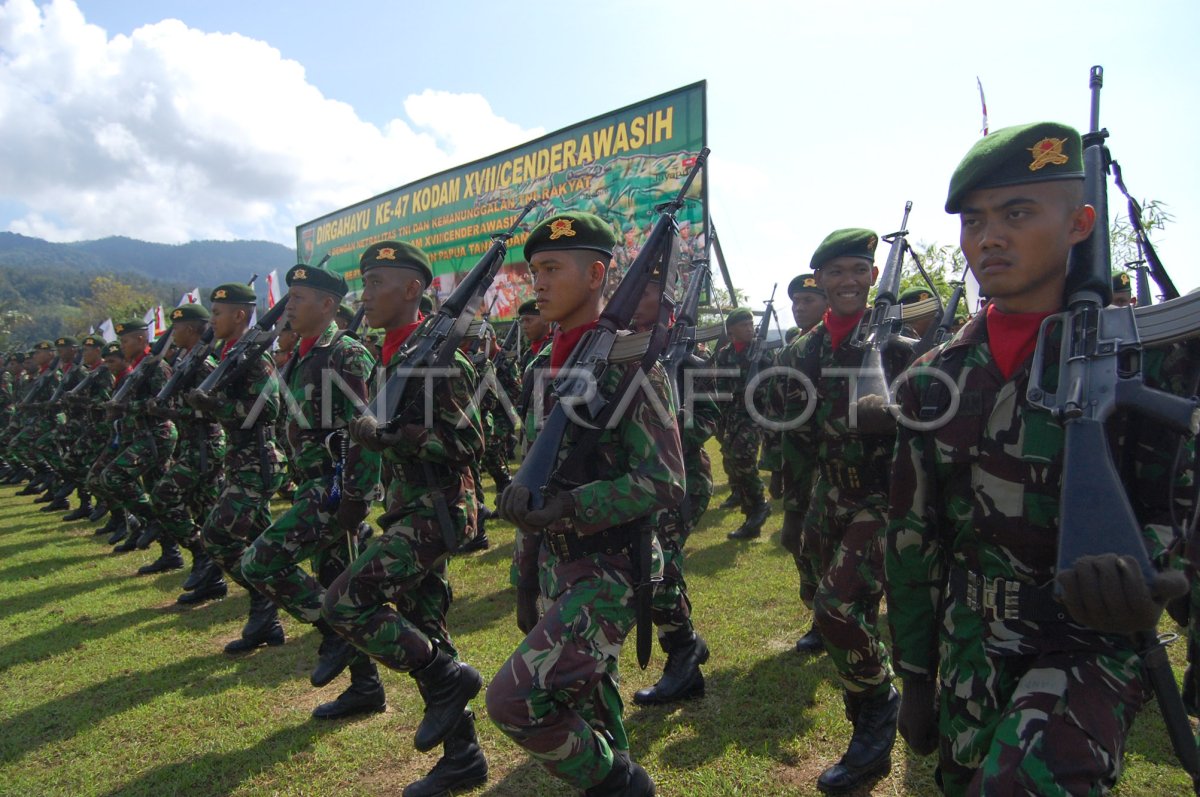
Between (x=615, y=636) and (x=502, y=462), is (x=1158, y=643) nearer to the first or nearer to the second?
(x=615, y=636)

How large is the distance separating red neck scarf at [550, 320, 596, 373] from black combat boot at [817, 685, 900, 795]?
207 cm

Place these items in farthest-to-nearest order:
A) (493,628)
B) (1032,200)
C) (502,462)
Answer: (502,462) < (493,628) < (1032,200)

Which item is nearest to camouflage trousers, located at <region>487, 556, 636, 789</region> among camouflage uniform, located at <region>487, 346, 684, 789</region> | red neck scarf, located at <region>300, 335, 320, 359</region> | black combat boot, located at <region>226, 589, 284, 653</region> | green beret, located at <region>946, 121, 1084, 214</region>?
camouflage uniform, located at <region>487, 346, 684, 789</region>

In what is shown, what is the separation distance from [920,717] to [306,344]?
4.14 meters

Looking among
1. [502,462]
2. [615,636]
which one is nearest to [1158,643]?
[615,636]

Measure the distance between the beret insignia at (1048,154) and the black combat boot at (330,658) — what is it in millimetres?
4257

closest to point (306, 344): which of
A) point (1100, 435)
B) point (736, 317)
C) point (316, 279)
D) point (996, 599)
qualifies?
point (316, 279)

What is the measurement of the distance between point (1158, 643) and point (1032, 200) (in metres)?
1.17

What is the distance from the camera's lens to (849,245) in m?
4.14

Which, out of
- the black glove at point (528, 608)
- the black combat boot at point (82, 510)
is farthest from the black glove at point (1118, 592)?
the black combat boot at point (82, 510)

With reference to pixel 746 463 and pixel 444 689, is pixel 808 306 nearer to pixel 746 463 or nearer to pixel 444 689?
pixel 746 463

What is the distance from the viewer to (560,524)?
2527mm

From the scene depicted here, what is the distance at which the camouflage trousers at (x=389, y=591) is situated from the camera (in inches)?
136

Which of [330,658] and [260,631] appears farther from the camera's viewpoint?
[260,631]
